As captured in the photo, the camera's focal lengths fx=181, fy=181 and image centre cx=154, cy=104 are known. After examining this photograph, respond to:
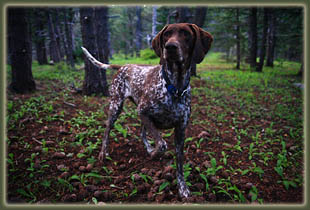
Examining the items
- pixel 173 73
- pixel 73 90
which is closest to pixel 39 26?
pixel 73 90

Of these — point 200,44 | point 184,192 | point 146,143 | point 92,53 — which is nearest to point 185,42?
point 200,44

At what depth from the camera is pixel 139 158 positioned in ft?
11.6

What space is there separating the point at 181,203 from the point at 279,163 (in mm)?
2126

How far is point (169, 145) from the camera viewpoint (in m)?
4.04

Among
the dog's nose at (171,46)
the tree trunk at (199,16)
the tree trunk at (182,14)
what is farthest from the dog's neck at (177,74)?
the tree trunk at (199,16)

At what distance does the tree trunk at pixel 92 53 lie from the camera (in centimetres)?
606

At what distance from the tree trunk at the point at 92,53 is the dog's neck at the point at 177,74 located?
14.3 ft

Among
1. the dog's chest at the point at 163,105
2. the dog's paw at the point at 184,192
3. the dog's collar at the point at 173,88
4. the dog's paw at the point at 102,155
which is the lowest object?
the dog's paw at the point at 184,192

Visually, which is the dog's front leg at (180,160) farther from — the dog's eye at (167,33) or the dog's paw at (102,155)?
the dog's paw at (102,155)

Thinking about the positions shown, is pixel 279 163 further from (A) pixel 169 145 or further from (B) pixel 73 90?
(B) pixel 73 90

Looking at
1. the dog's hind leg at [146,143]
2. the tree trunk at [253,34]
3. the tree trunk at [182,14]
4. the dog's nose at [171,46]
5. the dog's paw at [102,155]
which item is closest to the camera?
the dog's nose at [171,46]

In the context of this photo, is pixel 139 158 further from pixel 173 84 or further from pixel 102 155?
pixel 173 84

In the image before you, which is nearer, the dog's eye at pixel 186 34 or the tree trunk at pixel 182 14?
the dog's eye at pixel 186 34

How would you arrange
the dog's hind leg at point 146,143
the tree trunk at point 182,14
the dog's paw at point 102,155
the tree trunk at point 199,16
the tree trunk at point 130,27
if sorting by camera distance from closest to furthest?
the dog's paw at point 102,155 < the dog's hind leg at point 146,143 < the tree trunk at point 182,14 < the tree trunk at point 199,16 < the tree trunk at point 130,27
